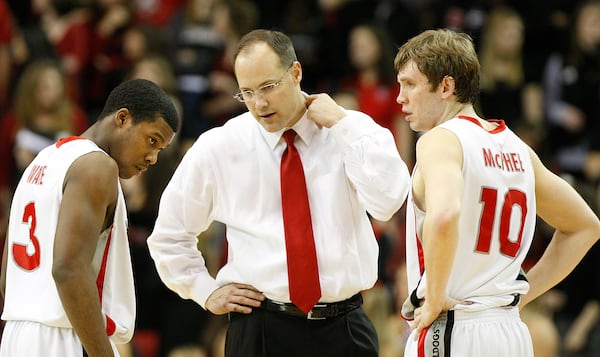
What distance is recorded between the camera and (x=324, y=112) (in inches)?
222

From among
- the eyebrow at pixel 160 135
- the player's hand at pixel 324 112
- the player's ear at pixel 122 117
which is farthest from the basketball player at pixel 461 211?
the player's ear at pixel 122 117

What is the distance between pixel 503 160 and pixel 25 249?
2294mm

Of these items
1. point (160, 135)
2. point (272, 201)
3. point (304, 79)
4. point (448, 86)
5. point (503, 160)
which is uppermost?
point (304, 79)

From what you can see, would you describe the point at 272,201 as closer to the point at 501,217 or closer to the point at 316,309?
the point at 316,309

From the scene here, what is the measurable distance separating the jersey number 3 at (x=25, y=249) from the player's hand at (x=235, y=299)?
3.69 ft

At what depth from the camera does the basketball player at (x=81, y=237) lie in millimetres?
4758

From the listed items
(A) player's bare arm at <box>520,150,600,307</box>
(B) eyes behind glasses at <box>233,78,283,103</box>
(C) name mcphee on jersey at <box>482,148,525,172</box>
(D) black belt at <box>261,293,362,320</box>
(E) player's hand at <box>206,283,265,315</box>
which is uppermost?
(B) eyes behind glasses at <box>233,78,283,103</box>

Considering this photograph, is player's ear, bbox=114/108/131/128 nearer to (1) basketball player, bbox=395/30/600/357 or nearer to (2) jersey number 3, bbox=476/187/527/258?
(1) basketball player, bbox=395/30/600/357

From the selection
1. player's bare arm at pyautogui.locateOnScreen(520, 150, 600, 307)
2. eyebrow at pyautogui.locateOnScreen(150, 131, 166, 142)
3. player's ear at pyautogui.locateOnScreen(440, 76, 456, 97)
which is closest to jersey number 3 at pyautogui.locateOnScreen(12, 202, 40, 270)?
eyebrow at pyautogui.locateOnScreen(150, 131, 166, 142)

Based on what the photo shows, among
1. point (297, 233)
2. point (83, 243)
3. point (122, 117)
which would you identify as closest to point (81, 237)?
point (83, 243)

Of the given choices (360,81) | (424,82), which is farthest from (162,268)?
(360,81)

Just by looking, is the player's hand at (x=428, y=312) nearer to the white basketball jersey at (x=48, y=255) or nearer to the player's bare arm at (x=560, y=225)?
the player's bare arm at (x=560, y=225)

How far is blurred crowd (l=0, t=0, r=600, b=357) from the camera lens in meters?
9.59

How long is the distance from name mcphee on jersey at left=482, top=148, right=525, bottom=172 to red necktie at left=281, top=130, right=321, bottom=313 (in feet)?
3.65
